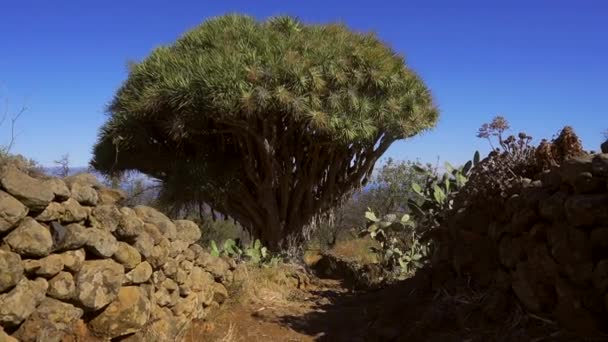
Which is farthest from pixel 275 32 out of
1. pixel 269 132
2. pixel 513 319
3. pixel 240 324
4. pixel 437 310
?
pixel 513 319

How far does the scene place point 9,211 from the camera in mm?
3080

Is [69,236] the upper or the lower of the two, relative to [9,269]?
upper

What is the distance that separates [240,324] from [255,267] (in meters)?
1.75

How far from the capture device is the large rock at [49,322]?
328cm

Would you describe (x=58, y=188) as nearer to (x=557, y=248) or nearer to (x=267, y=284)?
(x=557, y=248)

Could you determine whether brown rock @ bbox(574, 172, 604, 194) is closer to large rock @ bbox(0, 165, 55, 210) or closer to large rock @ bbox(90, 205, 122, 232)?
large rock @ bbox(90, 205, 122, 232)

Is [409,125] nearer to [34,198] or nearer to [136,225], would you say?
[136,225]

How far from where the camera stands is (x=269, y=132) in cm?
864

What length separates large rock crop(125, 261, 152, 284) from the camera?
4223 mm

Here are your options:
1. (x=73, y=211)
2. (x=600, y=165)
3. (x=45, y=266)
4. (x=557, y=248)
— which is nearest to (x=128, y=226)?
(x=73, y=211)

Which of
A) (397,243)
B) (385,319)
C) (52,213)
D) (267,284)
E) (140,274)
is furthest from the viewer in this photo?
(397,243)

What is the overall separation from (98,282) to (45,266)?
47 cm

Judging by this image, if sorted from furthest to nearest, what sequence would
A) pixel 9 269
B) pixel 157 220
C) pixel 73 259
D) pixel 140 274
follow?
pixel 157 220
pixel 140 274
pixel 73 259
pixel 9 269

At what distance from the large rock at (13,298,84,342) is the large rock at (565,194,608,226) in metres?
3.16
